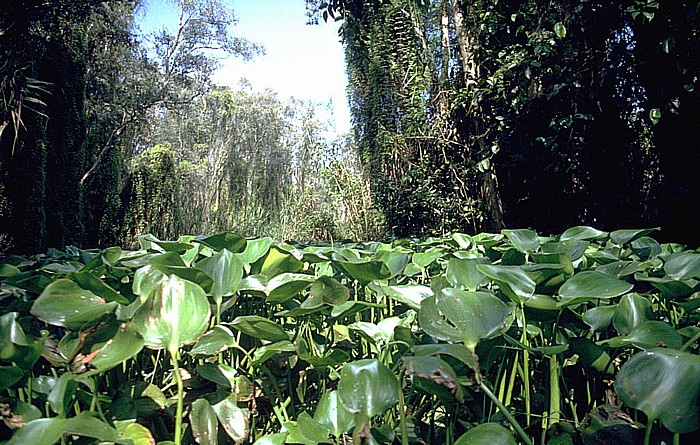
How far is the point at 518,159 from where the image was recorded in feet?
11.0

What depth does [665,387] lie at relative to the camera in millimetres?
315

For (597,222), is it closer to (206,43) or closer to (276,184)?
(276,184)

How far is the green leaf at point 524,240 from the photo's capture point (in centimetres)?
61

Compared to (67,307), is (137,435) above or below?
below

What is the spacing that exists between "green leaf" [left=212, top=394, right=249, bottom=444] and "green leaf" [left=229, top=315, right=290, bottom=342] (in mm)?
72

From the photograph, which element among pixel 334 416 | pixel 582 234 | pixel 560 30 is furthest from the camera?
pixel 560 30

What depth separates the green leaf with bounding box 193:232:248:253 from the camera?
2.03 ft

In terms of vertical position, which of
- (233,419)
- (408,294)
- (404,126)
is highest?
(404,126)

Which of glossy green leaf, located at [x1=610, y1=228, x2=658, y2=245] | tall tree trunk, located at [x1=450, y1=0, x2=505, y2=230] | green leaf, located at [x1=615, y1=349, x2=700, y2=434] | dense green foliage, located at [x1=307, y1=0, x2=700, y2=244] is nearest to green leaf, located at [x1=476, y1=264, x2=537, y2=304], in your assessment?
green leaf, located at [x1=615, y1=349, x2=700, y2=434]

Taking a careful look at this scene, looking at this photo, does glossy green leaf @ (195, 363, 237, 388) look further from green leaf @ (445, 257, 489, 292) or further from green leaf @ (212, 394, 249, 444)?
green leaf @ (445, 257, 489, 292)

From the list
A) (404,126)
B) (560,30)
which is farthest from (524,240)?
(404,126)

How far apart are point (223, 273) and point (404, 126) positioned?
16.9ft

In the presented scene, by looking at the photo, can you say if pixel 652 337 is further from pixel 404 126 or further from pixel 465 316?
pixel 404 126

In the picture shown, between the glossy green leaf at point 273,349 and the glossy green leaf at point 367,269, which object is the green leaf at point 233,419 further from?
the glossy green leaf at point 367,269
